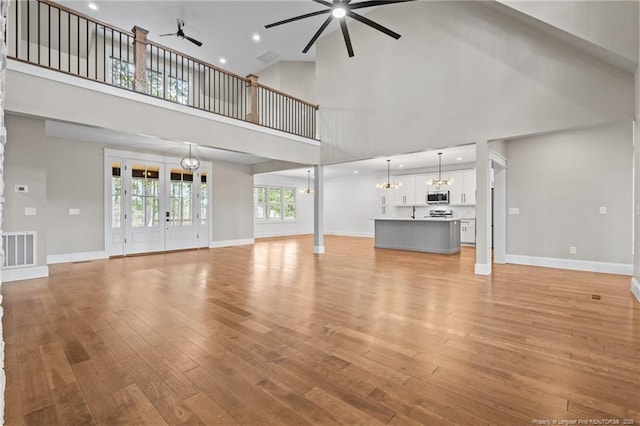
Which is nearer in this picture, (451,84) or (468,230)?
(451,84)

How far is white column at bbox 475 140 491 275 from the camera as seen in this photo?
5.18 metres

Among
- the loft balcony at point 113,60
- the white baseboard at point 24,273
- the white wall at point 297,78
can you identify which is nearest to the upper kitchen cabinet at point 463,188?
the loft balcony at point 113,60

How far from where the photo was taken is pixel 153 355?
2.39 metres

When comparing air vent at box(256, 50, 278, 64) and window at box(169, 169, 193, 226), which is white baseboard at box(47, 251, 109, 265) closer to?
window at box(169, 169, 193, 226)

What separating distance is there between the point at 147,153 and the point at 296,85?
468 centimetres

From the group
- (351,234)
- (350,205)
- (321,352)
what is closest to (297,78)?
(350,205)

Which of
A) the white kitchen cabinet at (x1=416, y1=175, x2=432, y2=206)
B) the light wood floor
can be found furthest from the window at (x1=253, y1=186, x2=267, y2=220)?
the light wood floor

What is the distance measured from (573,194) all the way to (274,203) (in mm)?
9274

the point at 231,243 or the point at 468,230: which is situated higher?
the point at 468,230

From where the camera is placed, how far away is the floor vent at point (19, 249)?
15.1 feet

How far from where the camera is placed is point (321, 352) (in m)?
2.45

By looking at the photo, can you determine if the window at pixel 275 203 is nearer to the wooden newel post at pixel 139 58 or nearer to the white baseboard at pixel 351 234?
the white baseboard at pixel 351 234

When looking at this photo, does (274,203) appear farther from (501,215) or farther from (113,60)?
(501,215)

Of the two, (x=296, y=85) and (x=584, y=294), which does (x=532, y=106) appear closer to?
(x=584, y=294)
